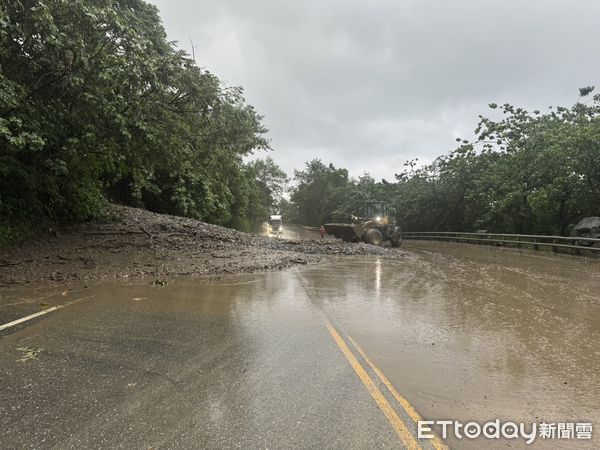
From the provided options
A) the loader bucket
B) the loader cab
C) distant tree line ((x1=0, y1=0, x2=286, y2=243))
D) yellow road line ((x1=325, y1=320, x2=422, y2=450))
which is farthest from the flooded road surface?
the loader cab

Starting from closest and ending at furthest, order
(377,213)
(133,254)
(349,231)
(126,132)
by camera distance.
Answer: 1. (126,132)
2. (133,254)
3. (349,231)
4. (377,213)

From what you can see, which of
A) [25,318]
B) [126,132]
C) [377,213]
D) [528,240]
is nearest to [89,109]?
[126,132]

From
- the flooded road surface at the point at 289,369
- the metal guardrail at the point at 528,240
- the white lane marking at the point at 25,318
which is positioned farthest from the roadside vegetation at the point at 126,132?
the flooded road surface at the point at 289,369

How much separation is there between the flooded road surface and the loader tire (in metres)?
16.2

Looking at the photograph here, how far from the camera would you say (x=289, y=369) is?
4.73 meters

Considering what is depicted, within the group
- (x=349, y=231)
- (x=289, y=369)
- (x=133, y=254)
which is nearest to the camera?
(x=289, y=369)

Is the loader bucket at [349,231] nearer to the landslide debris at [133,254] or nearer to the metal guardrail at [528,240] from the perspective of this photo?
the landslide debris at [133,254]

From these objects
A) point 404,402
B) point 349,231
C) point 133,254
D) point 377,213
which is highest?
point 377,213

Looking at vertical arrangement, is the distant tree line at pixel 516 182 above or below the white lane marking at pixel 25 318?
above

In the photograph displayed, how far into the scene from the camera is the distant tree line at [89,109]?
9547 millimetres

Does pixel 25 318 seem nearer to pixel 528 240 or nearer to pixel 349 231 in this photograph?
pixel 349 231

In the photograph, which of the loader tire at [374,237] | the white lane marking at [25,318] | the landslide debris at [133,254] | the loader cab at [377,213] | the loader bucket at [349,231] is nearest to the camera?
the white lane marking at [25,318]

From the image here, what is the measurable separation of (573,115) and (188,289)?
30.1 meters

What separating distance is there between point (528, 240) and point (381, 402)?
26903mm
